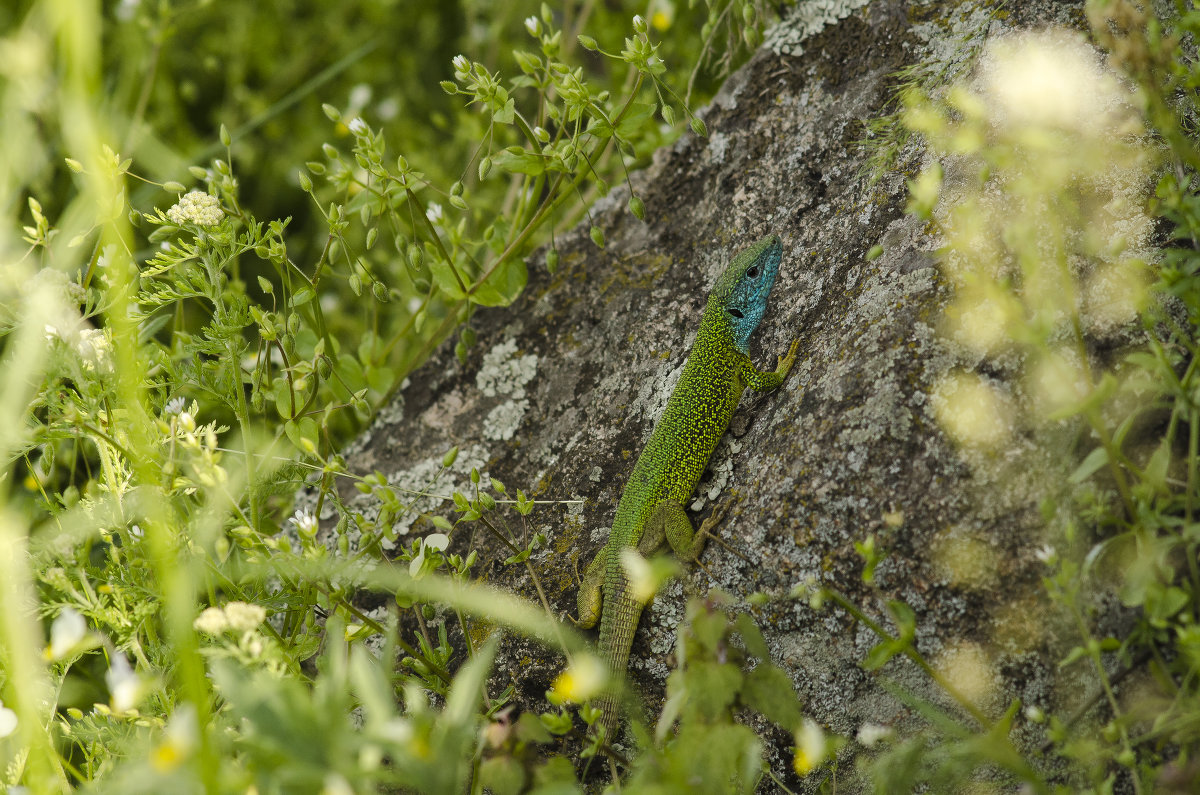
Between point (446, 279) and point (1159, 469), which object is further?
point (446, 279)

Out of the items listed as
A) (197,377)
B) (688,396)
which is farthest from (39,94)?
(688,396)

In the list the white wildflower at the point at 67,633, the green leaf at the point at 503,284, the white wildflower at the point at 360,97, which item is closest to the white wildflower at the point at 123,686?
the white wildflower at the point at 67,633

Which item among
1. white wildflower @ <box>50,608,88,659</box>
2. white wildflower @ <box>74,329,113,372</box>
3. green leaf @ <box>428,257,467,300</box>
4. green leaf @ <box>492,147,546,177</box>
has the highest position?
green leaf @ <box>492,147,546,177</box>

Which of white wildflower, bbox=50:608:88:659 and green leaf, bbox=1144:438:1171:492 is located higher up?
green leaf, bbox=1144:438:1171:492

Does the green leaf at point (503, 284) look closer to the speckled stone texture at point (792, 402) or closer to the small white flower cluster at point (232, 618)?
the speckled stone texture at point (792, 402)

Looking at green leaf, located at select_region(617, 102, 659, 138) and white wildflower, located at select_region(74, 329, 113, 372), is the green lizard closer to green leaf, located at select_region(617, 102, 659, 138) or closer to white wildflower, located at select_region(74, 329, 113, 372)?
green leaf, located at select_region(617, 102, 659, 138)

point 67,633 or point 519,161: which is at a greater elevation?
point 519,161

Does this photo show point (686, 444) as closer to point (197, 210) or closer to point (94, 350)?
point (197, 210)

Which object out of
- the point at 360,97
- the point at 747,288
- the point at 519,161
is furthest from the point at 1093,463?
the point at 360,97

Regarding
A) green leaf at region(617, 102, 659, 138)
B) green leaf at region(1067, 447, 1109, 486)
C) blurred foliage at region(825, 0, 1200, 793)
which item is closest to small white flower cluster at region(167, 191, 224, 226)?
green leaf at region(617, 102, 659, 138)

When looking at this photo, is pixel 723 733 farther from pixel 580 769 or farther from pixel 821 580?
pixel 580 769
